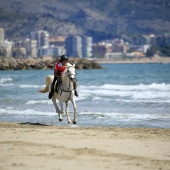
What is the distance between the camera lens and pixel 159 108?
803 inches

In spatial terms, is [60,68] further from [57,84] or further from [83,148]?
[83,148]

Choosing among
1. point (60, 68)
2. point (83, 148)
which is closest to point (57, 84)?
point (60, 68)

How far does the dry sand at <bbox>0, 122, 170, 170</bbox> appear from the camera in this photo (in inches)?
360

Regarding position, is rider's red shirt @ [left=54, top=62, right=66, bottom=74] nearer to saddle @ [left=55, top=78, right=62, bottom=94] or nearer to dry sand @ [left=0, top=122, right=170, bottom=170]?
saddle @ [left=55, top=78, right=62, bottom=94]

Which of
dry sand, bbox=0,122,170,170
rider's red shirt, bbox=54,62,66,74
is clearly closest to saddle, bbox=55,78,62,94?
rider's red shirt, bbox=54,62,66,74

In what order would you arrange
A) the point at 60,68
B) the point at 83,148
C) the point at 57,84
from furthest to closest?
the point at 57,84, the point at 60,68, the point at 83,148

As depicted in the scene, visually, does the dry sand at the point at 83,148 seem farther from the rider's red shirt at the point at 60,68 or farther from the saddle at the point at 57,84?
the rider's red shirt at the point at 60,68

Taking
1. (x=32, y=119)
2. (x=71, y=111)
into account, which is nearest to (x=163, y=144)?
(x=32, y=119)

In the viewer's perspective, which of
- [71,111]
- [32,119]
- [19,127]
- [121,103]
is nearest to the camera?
[19,127]

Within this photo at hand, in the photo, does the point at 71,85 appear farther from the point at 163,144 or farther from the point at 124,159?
the point at 124,159

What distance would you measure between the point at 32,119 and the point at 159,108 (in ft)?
16.6

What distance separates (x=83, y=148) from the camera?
34.6 ft

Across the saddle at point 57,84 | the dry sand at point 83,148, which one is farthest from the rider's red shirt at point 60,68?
the dry sand at point 83,148

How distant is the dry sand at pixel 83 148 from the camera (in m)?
9.13
